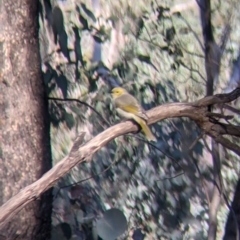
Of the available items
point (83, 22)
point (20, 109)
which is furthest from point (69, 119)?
point (20, 109)

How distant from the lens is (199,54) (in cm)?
515

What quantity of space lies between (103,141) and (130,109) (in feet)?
2.58

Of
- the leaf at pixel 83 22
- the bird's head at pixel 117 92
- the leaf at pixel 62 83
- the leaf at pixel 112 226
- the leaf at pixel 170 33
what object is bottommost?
the leaf at pixel 112 226

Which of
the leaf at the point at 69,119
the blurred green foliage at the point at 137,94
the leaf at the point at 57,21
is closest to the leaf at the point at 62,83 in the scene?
the blurred green foliage at the point at 137,94

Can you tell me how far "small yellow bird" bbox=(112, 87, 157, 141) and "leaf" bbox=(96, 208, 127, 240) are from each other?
1.48 ft

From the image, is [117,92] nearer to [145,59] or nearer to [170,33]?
[145,59]

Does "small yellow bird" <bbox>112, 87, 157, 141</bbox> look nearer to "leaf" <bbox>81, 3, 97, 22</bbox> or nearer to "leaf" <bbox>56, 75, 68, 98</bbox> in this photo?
"leaf" <bbox>56, 75, 68, 98</bbox>

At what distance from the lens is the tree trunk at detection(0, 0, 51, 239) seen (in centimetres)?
362

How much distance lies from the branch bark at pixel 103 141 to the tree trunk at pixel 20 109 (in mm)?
374

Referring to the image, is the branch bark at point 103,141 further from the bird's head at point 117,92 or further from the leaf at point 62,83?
the leaf at point 62,83

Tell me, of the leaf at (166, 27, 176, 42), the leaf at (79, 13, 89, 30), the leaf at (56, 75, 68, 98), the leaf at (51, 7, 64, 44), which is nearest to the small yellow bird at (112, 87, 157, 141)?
the leaf at (56, 75, 68, 98)

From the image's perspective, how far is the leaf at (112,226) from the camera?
4.14m

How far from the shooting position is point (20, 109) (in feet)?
12.0

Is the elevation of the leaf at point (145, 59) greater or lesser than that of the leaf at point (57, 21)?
lesser
